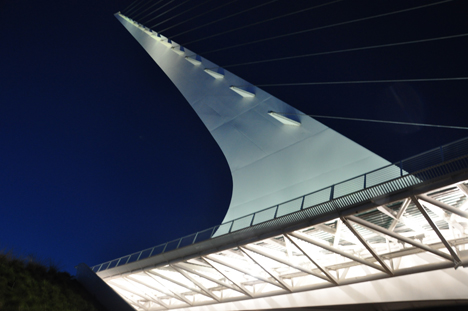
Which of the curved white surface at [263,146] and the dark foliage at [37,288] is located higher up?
the curved white surface at [263,146]

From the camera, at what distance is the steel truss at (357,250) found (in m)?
11.3

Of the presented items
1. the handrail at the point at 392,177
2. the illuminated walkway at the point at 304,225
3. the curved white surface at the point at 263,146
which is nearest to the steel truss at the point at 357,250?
the illuminated walkway at the point at 304,225

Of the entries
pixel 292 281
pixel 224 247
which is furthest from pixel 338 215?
pixel 292 281

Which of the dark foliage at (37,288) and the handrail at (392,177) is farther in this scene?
the handrail at (392,177)

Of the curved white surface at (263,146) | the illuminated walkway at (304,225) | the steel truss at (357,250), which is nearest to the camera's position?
the illuminated walkway at (304,225)

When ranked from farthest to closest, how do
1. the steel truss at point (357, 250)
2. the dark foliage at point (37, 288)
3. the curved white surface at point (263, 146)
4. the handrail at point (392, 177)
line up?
the curved white surface at point (263, 146)
the steel truss at point (357, 250)
the handrail at point (392, 177)
the dark foliage at point (37, 288)

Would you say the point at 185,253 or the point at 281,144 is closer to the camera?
the point at 185,253

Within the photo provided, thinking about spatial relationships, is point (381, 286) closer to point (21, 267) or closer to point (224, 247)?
point (224, 247)

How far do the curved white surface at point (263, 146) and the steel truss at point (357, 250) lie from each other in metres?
4.27

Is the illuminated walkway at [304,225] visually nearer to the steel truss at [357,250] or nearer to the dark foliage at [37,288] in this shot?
the steel truss at [357,250]

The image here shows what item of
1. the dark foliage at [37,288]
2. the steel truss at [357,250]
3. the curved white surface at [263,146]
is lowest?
the dark foliage at [37,288]

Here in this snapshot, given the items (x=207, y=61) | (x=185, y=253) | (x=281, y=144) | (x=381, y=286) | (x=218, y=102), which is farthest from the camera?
(x=207, y=61)

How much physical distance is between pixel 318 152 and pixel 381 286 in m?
8.81

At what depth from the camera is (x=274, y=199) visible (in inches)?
840
